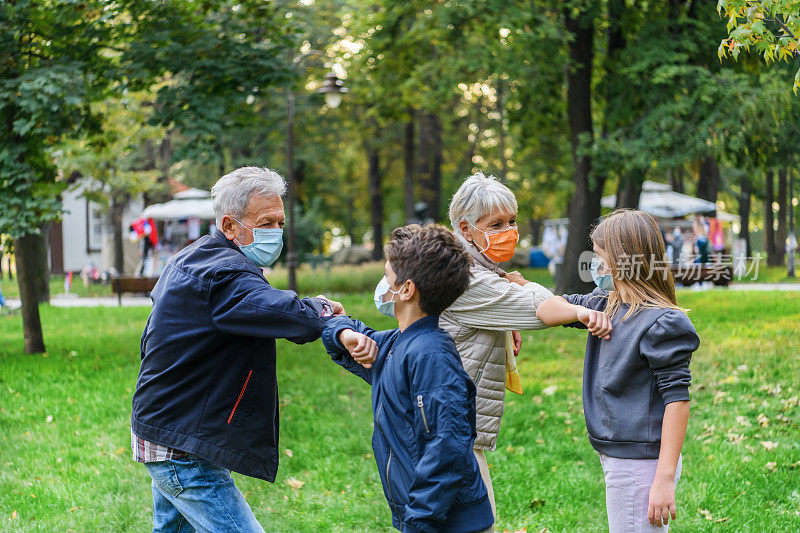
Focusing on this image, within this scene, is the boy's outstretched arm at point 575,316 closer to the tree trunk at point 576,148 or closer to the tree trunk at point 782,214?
the tree trunk at point 576,148

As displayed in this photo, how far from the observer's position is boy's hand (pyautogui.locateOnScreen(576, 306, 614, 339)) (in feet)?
9.43

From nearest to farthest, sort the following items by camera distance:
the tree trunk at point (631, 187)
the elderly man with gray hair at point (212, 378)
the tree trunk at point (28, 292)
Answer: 1. the elderly man with gray hair at point (212, 378)
2. the tree trunk at point (28, 292)
3. the tree trunk at point (631, 187)

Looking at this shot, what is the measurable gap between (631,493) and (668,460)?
0.74ft

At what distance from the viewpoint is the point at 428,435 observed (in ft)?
7.80

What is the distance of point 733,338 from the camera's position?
10062 mm

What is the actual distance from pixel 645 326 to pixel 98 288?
27.2m

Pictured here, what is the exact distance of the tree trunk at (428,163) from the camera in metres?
25.3

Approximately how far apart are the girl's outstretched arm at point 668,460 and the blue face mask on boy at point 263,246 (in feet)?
5.36

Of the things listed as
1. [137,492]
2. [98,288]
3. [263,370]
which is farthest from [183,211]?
[263,370]

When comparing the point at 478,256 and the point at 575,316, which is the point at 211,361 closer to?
the point at 478,256

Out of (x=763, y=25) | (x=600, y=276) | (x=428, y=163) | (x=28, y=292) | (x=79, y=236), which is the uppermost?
(x=428, y=163)

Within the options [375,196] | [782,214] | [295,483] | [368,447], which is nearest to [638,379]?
[295,483]

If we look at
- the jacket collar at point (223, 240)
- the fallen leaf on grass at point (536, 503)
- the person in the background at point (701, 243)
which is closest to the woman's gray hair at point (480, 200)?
the jacket collar at point (223, 240)

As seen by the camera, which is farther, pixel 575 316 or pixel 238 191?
pixel 238 191
